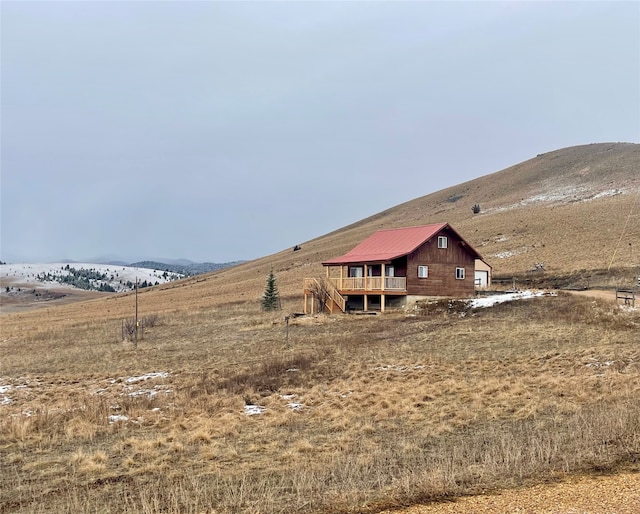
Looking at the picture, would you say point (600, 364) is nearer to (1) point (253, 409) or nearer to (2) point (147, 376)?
(1) point (253, 409)

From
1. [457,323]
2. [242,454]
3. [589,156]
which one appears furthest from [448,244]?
[589,156]

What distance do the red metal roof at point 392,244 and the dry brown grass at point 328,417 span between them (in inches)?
346

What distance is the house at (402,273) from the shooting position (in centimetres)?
3441

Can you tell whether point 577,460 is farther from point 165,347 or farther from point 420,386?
point 165,347

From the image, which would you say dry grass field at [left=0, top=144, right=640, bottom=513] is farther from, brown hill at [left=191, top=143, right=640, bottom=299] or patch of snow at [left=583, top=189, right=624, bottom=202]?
patch of snow at [left=583, top=189, right=624, bottom=202]

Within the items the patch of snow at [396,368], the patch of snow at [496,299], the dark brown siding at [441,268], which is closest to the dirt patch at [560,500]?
the patch of snow at [396,368]

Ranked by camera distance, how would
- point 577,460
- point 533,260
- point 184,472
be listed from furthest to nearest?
point 533,260, point 184,472, point 577,460

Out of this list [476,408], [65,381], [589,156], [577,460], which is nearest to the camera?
[577,460]

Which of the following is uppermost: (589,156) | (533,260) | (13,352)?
(589,156)

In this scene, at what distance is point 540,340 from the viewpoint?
67.4ft

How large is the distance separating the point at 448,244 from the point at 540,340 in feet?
55.3

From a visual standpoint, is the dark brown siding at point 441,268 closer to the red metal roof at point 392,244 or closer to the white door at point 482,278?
the red metal roof at point 392,244

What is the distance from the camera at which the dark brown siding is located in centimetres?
3472

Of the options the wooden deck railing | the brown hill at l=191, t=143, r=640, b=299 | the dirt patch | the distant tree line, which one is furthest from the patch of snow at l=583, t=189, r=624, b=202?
the distant tree line
